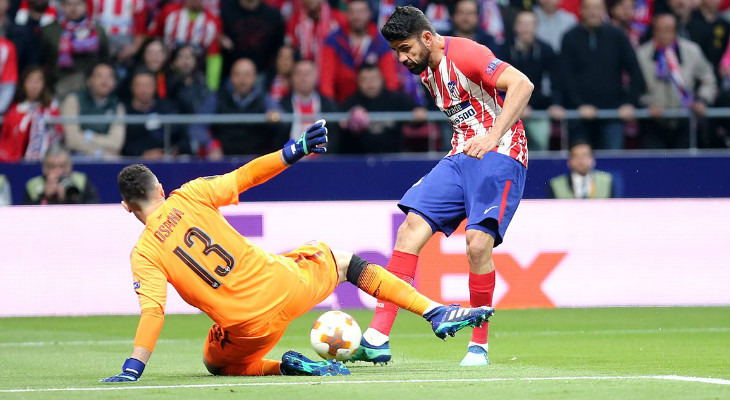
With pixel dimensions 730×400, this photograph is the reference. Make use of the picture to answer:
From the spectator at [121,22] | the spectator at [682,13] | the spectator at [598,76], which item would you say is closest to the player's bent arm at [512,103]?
the spectator at [598,76]

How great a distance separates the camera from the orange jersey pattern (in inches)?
261

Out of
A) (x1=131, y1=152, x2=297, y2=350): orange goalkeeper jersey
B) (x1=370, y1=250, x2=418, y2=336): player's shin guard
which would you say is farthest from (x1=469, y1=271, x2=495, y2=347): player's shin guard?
(x1=131, y1=152, x2=297, y2=350): orange goalkeeper jersey

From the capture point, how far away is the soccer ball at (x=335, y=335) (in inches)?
281

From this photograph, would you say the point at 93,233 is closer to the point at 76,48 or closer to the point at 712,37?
the point at 76,48

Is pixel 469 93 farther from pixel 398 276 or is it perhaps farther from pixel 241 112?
pixel 241 112

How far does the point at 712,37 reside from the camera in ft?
50.1

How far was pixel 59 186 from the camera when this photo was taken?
43.3ft

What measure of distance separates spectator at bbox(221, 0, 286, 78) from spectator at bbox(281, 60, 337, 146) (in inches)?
22.6

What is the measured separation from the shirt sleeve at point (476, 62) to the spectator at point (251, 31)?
22.7ft

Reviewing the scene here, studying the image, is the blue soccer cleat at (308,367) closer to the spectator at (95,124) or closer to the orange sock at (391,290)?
the orange sock at (391,290)

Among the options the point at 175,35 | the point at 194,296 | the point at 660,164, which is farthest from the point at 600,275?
the point at 194,296

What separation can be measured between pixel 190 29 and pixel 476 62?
24.1 ft

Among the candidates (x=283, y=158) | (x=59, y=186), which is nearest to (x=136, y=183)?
(x=283, y=158)

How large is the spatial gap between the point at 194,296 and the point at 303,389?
0.90 metres
